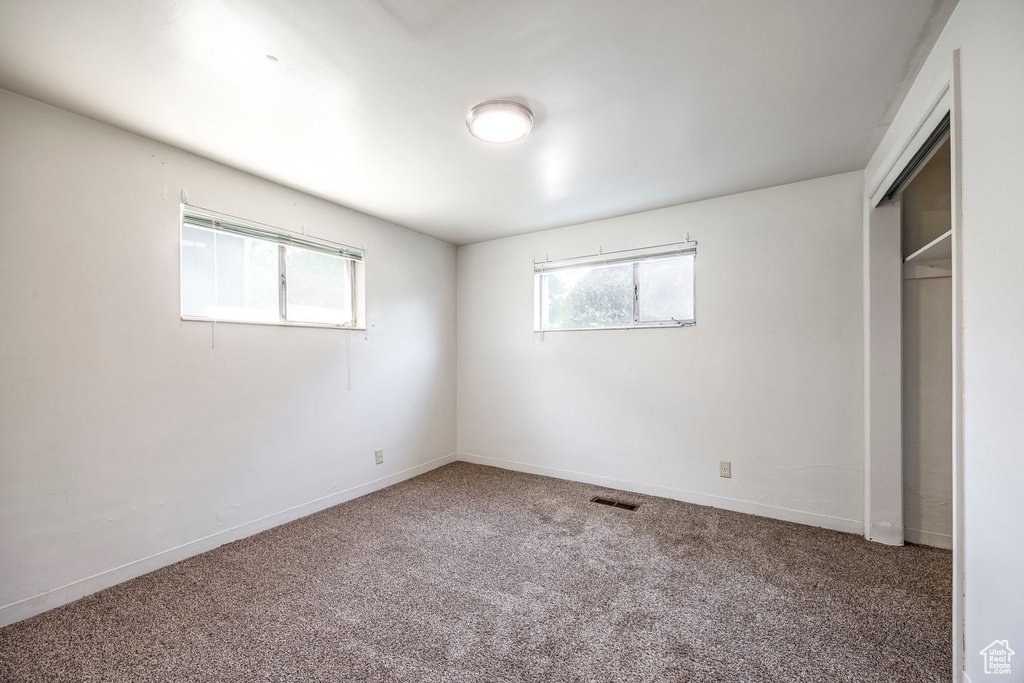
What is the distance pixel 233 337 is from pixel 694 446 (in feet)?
11.5

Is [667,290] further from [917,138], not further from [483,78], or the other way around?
[483,78]

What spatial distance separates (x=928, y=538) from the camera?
252 centimetres

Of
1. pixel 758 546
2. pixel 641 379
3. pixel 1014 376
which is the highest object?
pixel 1014 376

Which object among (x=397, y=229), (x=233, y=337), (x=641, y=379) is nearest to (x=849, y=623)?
(x=641, y=379)

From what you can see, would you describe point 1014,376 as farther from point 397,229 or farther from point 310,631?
point 397,229

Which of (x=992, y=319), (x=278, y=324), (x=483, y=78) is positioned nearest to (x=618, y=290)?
(x=483, y=78)

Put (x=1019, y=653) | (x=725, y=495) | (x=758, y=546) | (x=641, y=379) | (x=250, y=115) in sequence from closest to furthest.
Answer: (x=1019, y=653)
(x=250, y=115)
(x=758, y=546)
(x=725, y=495)
(x=641, y=379)

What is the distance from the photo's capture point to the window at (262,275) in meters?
2.56

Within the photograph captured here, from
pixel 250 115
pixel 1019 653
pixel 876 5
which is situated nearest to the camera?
pixel 1019 653

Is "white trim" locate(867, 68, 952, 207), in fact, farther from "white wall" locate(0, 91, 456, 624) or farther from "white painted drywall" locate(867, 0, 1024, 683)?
"white wall" locate(0, 91, 456, 624)

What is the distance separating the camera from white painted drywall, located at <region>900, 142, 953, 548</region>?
250 centimetres

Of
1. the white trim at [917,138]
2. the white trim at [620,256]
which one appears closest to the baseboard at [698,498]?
the white trim at [620,256]

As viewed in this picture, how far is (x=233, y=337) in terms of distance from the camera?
8.85 feet

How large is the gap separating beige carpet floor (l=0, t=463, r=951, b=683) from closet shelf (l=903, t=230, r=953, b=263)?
175 cm
